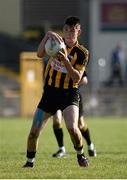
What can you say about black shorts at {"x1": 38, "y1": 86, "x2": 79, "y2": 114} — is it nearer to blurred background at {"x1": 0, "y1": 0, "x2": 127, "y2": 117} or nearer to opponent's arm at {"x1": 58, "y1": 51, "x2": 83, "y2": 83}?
opponent's arm at {"x1": 58, "y1": 51, "x2": 83, "y2": 83}

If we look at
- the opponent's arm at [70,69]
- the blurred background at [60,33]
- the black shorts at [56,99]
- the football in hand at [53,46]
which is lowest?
the blurred background at [60,33]

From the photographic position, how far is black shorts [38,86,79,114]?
1071 centimetres

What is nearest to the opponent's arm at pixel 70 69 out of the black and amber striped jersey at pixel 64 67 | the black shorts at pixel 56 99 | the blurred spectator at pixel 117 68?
the black and amber striped jersey at pixel 64 67

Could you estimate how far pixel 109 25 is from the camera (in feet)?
111

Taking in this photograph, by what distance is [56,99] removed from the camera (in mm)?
10727

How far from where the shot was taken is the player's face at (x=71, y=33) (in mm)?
10336

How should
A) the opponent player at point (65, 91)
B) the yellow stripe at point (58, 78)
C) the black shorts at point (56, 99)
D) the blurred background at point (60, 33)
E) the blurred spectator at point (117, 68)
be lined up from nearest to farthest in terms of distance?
the opponent player at point (65, 91), the yellow stripe at point (58, 78), the black shorts at point (56, 99), the blurred background at point (60, 33), the blurred spectator at point (117, 68)

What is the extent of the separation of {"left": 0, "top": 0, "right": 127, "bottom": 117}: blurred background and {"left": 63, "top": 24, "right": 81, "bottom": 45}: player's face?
1456cm

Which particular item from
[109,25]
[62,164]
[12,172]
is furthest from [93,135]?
[109,25]

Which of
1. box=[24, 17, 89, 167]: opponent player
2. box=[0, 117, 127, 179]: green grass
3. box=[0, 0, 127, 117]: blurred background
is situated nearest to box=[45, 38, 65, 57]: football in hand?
box=[24, 17, 89, 167]: opponent player

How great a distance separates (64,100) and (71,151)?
3179mm

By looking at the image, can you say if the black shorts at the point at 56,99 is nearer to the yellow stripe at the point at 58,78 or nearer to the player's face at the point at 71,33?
the yellow stripe at the point at 58,78

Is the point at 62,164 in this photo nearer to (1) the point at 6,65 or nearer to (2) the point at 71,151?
(2) the point at 71,151

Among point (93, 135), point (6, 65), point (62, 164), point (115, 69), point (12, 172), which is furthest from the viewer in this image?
point (6, 65)
